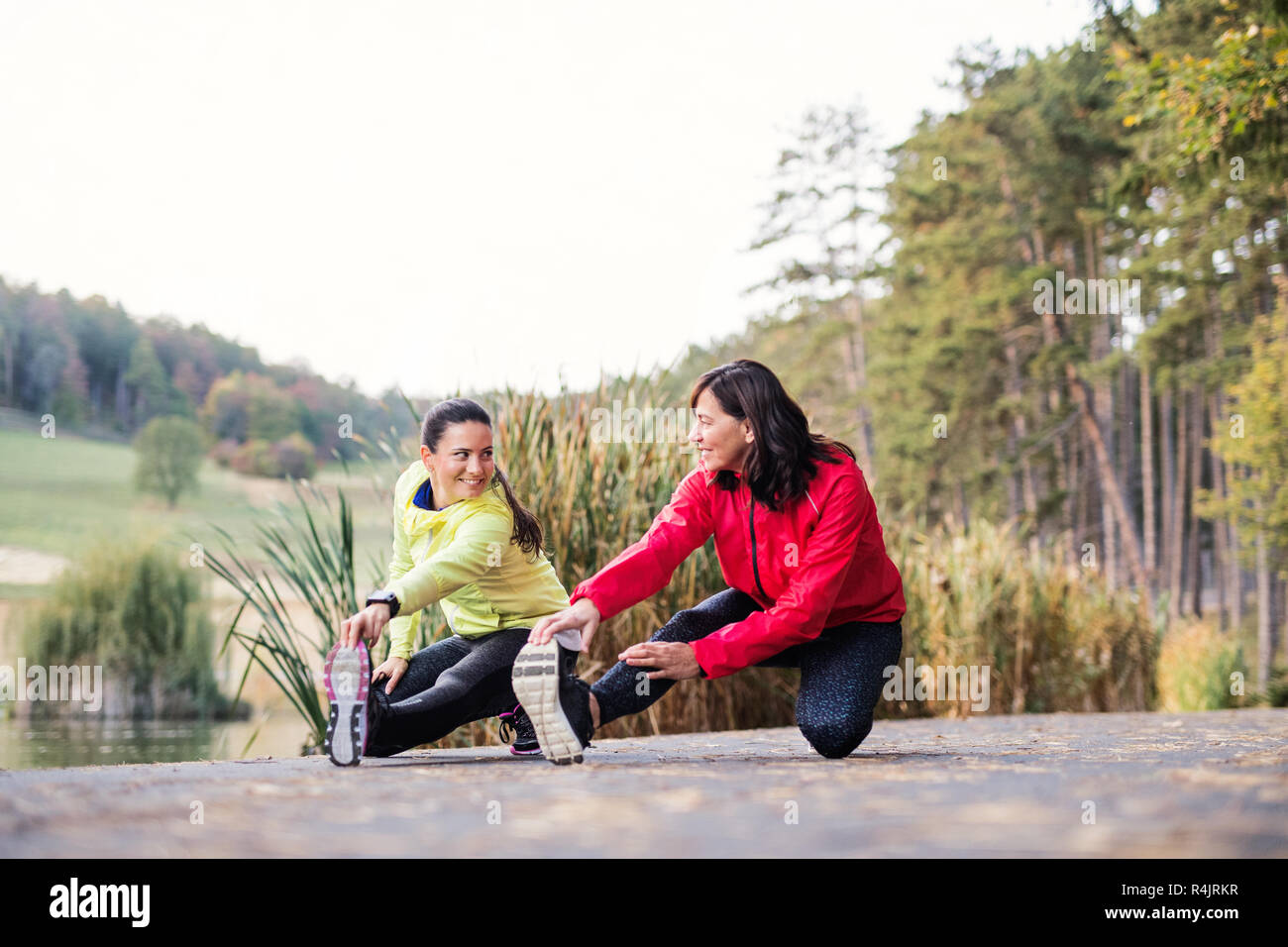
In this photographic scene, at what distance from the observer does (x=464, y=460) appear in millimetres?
2916

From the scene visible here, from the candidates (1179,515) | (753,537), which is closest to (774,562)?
(753,537)

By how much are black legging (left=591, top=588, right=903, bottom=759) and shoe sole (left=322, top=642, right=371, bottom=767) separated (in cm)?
54

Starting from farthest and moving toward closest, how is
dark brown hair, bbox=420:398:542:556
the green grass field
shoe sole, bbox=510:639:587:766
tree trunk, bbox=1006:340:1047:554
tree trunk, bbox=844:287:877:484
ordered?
the green grass field, tree trunk, bbox=844:287:877:484, tree trunk, bbox=1006:340:1047:554, dark brown hair, bbox=420:398:542:556, shoe sole, bbox=510:639:587:766

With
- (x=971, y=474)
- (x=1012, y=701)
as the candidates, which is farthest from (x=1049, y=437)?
(x=1012, y=701)

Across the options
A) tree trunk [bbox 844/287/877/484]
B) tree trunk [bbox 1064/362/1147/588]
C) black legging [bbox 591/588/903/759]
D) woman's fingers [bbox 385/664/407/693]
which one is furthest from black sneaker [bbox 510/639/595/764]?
tree trunk [bbox 844/287/877/484]

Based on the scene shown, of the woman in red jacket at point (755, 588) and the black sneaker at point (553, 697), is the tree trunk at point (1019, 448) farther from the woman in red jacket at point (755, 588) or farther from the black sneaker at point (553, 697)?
the black sneaker at point (553, 697)

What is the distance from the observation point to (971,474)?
22734 millimetres

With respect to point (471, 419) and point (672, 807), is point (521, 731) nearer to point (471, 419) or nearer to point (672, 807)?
point (471, 419)

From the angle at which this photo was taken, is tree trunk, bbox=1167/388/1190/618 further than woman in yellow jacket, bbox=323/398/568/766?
Yes

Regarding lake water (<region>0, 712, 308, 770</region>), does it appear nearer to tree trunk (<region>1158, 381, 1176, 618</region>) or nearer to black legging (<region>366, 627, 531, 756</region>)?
black legging (<region>366, 627, 531, 756</region>)

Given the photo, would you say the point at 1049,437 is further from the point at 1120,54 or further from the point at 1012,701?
the point at 1012,701

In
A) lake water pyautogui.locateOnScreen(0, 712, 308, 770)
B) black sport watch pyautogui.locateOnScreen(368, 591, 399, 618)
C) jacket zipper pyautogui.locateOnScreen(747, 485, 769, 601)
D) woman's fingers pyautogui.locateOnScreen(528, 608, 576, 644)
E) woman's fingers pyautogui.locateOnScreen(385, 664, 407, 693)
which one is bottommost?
lake water pyautogui.locateOnScreen(0, 712, 308, 770)

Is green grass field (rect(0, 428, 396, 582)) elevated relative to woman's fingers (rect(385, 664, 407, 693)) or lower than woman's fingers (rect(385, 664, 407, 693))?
elevated

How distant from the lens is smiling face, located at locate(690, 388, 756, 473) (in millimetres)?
2818
